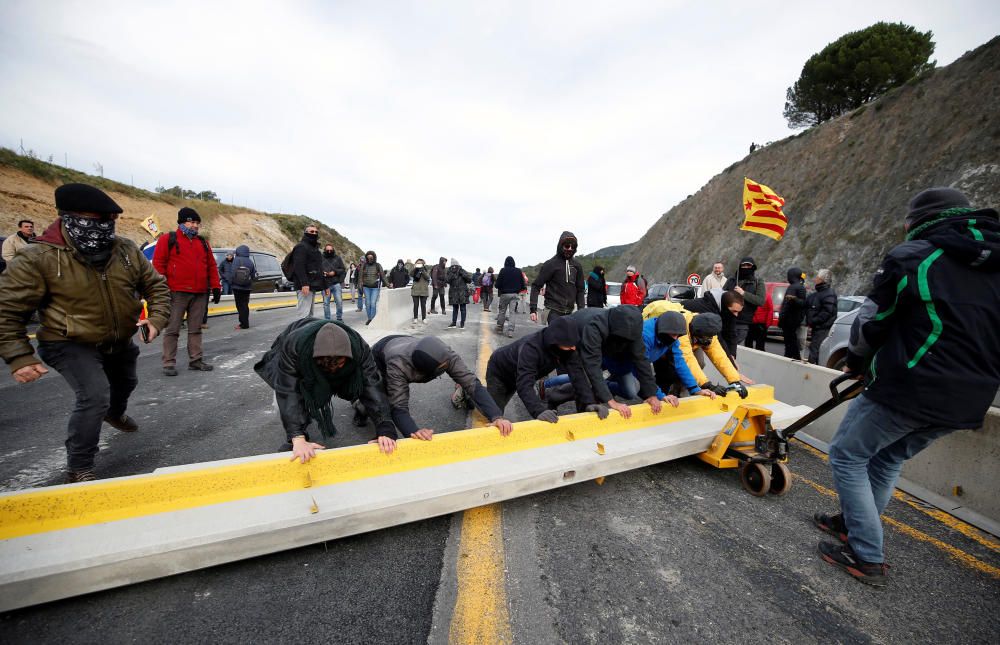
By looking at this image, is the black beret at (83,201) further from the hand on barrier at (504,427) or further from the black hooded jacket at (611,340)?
the black hooded jacket at (611,340)

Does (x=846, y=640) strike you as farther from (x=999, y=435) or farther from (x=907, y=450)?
(x=999, y=435)

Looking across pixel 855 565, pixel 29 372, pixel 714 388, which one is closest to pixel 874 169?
pixel 714 388

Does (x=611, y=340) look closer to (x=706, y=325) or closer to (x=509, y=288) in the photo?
(x=706, y=325)

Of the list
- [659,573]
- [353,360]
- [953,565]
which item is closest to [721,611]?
[659,573]

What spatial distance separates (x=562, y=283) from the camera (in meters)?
6.12

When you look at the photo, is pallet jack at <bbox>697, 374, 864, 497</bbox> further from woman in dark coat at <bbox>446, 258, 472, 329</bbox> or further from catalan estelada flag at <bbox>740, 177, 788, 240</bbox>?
woman in dark coat at <bbox>446, 258, 472, 329</bbox>

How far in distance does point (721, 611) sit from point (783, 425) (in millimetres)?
2226

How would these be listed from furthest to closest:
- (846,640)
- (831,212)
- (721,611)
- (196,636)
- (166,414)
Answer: (831,212) → (166,414) → (721,611) → (846,640) → (196,636)

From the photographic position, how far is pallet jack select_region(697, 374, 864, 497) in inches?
107

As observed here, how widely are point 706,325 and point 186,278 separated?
20.3ft

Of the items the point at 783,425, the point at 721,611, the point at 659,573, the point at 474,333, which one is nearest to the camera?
the point at 721,611

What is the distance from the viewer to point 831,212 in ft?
69.4

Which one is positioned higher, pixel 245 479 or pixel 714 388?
pixel 714 388

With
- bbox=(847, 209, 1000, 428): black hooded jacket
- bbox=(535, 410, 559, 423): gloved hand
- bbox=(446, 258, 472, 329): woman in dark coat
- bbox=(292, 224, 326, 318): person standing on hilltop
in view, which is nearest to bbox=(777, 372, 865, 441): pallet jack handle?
bbox=(847, 209, 1000, 428): black hooded jacket
